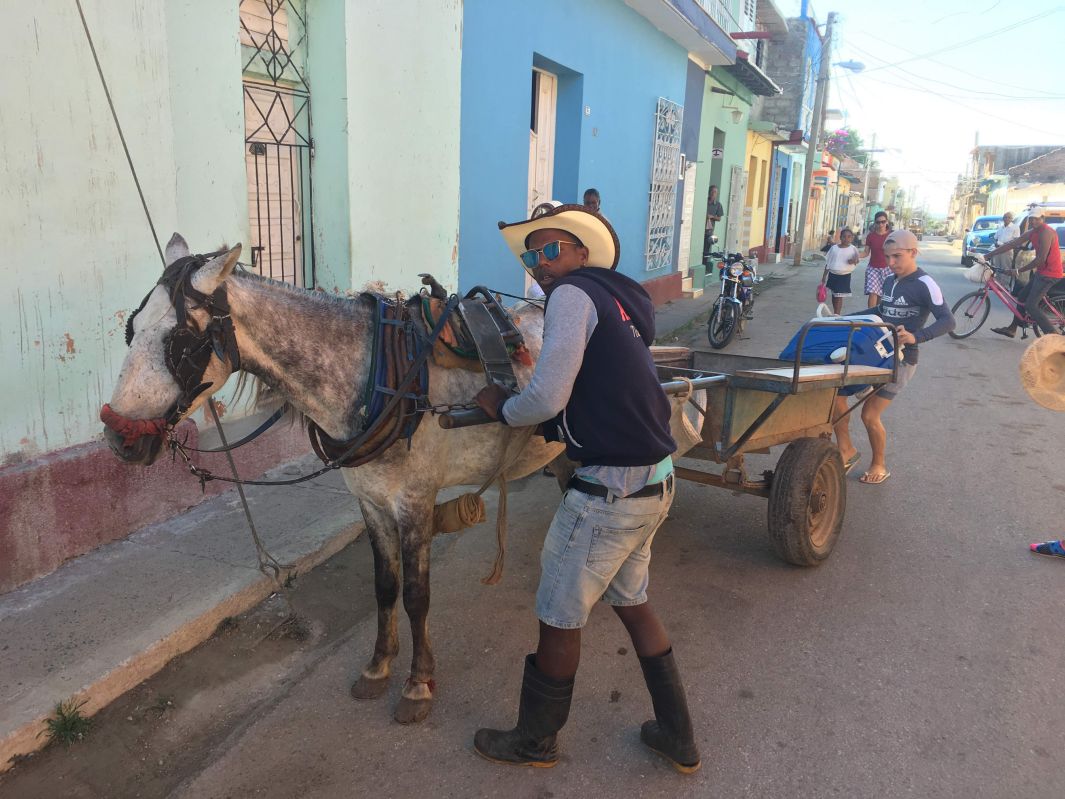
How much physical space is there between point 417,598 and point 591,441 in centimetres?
105

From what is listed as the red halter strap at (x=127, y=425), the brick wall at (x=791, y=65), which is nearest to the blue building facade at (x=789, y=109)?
the brick wall at (x=791, y=65)

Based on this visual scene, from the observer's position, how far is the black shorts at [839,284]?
41.0 feet

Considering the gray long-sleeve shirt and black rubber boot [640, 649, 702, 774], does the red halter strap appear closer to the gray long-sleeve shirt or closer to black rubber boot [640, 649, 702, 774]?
the gray long-sleeve shirt

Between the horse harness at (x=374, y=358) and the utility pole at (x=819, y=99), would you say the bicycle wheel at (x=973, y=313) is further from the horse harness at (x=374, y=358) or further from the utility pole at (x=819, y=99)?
the utility pole at (x=819, y=99)

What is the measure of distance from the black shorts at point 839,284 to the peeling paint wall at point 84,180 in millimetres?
→ 10483

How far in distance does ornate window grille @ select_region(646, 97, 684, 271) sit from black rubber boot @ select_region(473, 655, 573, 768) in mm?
10932

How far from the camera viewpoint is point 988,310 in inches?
485

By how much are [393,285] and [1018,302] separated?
10.5 metres

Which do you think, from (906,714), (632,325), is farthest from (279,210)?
(906,714)

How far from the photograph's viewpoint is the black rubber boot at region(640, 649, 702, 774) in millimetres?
2539

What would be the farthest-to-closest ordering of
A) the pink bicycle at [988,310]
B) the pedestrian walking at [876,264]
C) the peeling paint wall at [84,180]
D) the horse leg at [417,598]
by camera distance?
the pink bicycle at [988,310] < the pedestrian walking at [876,264] < the peeling paint wall at [84,180] < the horse leg at [417,598]

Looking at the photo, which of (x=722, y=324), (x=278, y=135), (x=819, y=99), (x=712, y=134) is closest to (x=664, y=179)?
(x=722, y=324)

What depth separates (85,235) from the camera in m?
3.72

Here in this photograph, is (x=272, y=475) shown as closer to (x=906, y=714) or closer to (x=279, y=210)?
(x=279, y=210)
